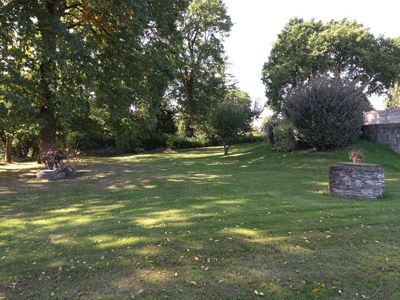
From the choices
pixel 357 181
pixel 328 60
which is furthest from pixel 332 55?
pixel 357 181

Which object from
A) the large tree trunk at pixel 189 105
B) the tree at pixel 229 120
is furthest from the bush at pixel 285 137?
the large tree trunk at pixel 189 105

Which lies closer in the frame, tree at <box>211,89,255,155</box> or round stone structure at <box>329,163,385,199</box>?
round stone structure at <box>329,163,385,199</box>

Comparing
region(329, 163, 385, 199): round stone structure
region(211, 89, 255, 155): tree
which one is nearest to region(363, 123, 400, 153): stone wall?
region(211, 89, 255, 155): tree

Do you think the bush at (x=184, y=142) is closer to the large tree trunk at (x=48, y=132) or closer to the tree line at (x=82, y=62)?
the tree line at (x=82, y=62)

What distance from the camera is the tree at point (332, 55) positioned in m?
34.0

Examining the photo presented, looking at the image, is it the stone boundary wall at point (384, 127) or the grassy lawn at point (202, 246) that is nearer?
the grassy lawn at point (202, 246)

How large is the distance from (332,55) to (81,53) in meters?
26.7

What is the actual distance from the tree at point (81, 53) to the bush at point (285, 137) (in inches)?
339

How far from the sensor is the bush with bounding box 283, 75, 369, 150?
19.8 metres

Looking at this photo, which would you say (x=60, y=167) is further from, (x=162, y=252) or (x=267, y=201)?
(x=162, y=252)

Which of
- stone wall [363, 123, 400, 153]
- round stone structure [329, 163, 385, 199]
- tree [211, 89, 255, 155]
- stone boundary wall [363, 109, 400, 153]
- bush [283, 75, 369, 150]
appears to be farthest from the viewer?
tree [211, 89, 255, 155]

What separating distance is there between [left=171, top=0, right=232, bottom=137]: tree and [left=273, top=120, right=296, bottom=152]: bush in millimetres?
14292

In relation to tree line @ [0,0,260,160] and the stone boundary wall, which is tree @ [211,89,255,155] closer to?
tree line @ [0,0,260,160]

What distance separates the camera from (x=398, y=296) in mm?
4328
